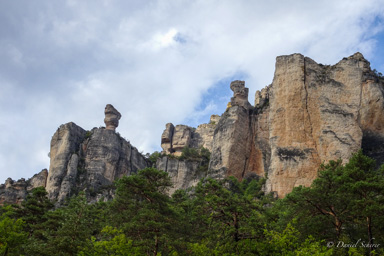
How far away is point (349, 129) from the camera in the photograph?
4625 cm

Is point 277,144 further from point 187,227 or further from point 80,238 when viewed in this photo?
point 80,238

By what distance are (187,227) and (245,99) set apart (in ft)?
128

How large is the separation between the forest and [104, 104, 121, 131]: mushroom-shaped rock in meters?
44.3

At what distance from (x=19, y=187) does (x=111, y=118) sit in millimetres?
19155

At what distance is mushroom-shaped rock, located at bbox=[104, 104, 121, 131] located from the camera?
236ft

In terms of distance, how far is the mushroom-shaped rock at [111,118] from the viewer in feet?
236

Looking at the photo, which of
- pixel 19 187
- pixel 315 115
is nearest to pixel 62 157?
pixel 19 187

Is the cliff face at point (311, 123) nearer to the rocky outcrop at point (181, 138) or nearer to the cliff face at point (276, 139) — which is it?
the cliff face at point (276, 139)

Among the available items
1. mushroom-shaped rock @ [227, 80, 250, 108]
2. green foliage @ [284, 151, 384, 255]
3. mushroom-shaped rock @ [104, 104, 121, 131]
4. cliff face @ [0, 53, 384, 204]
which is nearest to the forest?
green foliage @ [284, 151, 384, 255]

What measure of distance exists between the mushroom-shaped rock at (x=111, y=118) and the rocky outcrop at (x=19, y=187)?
13329mm

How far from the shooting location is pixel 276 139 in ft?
160

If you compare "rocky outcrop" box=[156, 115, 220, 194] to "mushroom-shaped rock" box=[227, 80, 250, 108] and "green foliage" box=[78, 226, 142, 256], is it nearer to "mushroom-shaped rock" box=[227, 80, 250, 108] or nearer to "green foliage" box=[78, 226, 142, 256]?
"mushroom-shaped rock" box=[227, 80, 250, 108]

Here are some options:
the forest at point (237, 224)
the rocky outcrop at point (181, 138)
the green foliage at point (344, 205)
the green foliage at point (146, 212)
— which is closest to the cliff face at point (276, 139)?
the rocky outcrop at point (181, 138)

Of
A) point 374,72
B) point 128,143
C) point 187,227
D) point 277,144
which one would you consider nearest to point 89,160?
point 128,143
